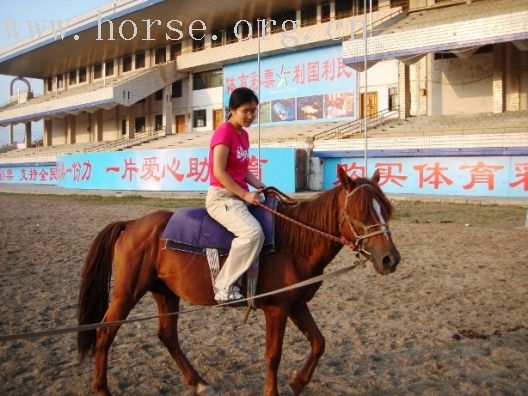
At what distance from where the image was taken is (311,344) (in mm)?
3262

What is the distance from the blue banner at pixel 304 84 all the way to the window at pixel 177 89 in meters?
6.90

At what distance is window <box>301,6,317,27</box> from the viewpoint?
31.4 m

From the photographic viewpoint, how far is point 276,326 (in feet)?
10.0

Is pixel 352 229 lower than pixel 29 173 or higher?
lower

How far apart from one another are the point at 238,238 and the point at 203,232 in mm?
331

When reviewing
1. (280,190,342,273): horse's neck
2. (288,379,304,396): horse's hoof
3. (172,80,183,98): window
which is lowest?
(288,379,304,396): horse's hoof

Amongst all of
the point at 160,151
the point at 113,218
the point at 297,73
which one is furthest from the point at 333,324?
the point at 297,73

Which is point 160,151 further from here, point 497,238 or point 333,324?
point 333,324

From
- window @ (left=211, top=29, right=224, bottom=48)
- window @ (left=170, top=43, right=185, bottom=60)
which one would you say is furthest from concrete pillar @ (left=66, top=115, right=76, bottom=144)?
window @ (left=211, top=29, right=224, bottom=48)

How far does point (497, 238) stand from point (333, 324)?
6.24 metres

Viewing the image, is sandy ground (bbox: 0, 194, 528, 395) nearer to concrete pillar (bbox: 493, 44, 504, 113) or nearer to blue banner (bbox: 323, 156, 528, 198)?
blue banner (bbox: 323, 156, 528, 198)

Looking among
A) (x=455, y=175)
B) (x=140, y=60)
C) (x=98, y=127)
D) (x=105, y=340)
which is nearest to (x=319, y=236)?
(x=105, y=340)

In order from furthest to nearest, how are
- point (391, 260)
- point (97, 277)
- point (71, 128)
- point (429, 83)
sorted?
point (71, 128), point (429, 83), point (97, 277), point (391, 260)

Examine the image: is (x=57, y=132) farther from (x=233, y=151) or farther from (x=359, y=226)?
(x=359, y=226)
